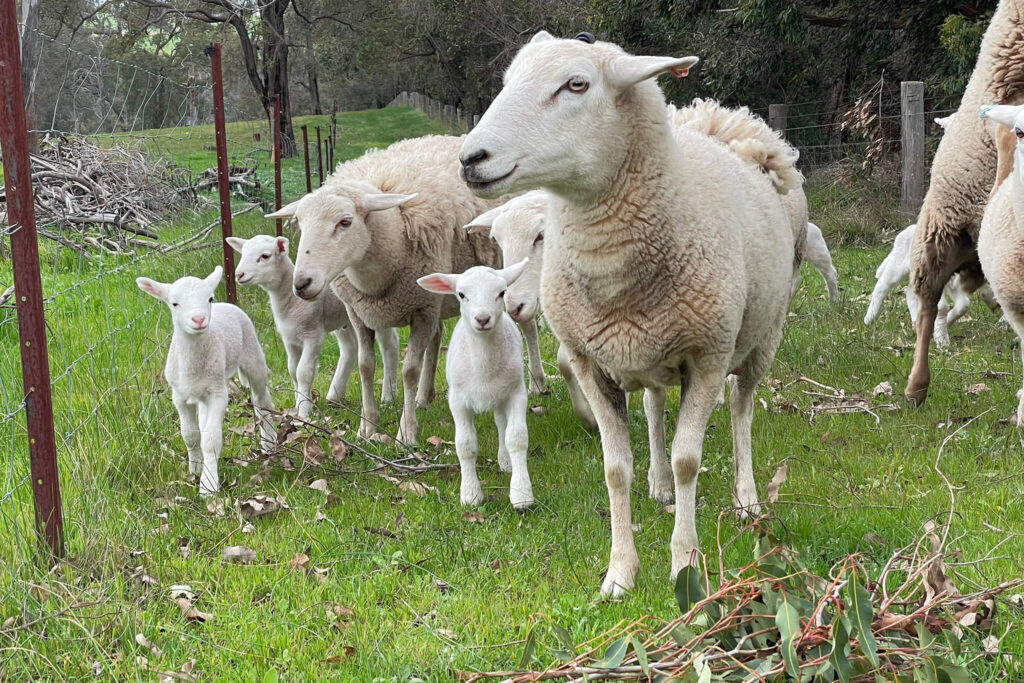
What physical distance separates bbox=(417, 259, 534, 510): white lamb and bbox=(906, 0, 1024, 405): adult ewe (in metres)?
2.65

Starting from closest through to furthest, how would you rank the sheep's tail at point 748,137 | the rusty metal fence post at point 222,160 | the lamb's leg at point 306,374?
1. the sheep's tail at point 748,137
2. the lamb's leg at point 306,374
3. the rusty metal fence post at point 222,160

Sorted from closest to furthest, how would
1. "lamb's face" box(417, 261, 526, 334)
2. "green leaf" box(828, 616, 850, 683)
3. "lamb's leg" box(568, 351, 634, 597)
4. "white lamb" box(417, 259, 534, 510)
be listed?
"green leaf" box(828, 616, 850, 683) → "lamb's leg" box(568, 351, 634, 597) → "lamb's face" box(417, 261, 526, 334) → "white lamb" box(417, 259, 534, 510)

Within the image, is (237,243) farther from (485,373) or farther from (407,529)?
(407,529)

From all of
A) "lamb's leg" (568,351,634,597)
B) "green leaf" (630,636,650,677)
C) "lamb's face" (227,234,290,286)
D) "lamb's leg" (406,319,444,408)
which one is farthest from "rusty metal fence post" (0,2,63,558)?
"lamb's leg" (406,319,444,408)

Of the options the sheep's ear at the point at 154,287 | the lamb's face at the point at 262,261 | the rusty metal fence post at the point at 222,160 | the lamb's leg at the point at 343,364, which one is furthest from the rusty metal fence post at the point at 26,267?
the rusty metal fence post at the point at 222,160

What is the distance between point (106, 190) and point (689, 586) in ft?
29.7

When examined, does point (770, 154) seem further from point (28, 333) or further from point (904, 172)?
point (904, 172)

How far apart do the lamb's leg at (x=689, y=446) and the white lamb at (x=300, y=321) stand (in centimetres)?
299

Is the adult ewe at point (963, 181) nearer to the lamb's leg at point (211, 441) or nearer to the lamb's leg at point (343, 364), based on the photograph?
the lamb's leg at point (343, 364)

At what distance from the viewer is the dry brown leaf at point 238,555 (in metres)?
4.25

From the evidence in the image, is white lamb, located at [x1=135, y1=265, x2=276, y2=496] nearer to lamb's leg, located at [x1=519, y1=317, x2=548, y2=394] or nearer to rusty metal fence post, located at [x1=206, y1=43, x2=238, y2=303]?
lamb's leg, located at [x1=519, y1=317, x2=548, y2=394]

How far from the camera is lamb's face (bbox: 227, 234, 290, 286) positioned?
633 centimetres

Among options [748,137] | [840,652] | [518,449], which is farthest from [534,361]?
[840,652]

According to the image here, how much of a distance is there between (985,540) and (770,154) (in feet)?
6.74
